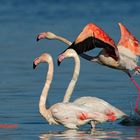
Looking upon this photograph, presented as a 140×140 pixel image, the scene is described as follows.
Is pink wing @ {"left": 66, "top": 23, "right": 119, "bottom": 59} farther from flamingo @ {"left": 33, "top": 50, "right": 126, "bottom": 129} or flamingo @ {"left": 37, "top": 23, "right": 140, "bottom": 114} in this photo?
flamingo @ {"left": 33, "top": 50, "right": 126, "bottom": 129}

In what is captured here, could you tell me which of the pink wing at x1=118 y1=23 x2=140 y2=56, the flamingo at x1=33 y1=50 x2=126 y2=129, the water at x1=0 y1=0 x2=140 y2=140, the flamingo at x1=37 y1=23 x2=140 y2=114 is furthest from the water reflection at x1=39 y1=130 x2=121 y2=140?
the pink wing at x1=118 y1=23 x2=140 y2=56

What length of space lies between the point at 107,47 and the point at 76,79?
4.78 ft

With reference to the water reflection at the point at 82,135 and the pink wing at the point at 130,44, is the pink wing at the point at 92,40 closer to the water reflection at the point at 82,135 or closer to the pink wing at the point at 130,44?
the pink wing at the point at 130,44

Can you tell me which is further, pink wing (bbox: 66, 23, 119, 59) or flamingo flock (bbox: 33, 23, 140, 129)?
pink wing (bbox: 66, 23, 119, 59)

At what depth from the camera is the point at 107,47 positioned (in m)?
17.4

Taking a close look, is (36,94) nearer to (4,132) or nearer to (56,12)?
(4,132)

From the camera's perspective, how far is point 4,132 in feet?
47.4

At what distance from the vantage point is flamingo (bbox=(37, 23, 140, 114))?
16859mm

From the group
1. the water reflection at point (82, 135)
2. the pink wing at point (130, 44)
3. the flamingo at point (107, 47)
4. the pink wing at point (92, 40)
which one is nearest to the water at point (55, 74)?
A: the water reflection at point (82, 135)

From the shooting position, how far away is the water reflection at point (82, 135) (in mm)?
14055

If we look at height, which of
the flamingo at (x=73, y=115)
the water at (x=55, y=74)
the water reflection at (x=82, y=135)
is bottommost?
the water reflection at (x=82, y=135)

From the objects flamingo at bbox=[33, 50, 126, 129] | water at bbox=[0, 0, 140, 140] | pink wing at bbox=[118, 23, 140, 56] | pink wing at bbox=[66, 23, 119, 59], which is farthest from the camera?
pink wing at bbox=[118, 23, 140, 56]

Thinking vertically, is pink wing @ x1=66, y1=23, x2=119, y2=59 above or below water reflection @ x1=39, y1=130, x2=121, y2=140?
above

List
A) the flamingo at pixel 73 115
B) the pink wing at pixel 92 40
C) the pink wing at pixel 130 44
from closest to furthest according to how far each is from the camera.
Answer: the flamingo at pixel 73 115, the pink wing at pixel 92 40, the pink wing at pixel 130 44
